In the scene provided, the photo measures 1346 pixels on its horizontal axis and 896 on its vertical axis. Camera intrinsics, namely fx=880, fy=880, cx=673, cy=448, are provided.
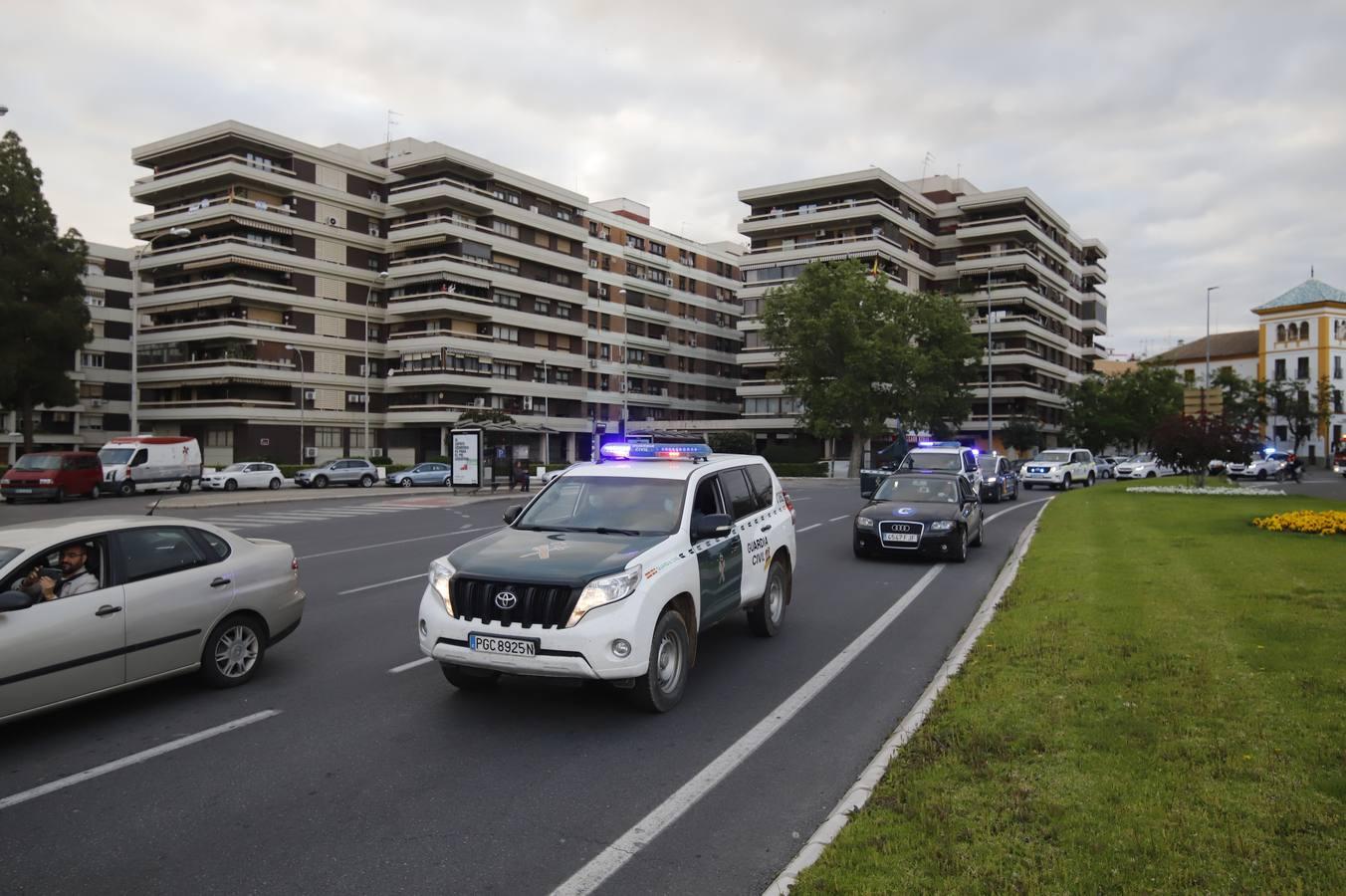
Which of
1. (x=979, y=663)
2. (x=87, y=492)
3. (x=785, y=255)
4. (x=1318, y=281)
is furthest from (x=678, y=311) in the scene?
(x=979, y=663)

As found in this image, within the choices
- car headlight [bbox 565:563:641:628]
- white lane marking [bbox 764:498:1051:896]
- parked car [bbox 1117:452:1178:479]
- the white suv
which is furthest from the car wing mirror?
parked car [bbox 1117:452:1178:479]

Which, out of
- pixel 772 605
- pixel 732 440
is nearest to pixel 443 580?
pixel 772 605

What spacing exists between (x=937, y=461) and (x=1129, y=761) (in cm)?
1874

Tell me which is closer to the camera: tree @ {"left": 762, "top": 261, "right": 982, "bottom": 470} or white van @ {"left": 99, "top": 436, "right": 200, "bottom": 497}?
white van @ {"left": 99, "top": 436, "right": 200, "bottom": 497}

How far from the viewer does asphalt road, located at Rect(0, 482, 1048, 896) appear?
400 cm

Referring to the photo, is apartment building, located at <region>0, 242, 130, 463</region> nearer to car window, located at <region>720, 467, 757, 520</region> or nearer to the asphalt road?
the asphalt road

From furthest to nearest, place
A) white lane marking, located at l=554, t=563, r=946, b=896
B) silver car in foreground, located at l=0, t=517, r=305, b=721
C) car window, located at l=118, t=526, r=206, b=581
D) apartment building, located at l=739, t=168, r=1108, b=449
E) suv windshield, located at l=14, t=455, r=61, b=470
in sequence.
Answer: apartment building, located at l=739, t=168, r=1108, b=449
suv windshield, located at l=14, t=455, r=61, b=470
car window, located at l=118, t=526, r=206, b=581
silver car in foreground, located at l=0, t=517, r=305, b=721
white lane marking, located at l=554, t=563, r=946, b=896

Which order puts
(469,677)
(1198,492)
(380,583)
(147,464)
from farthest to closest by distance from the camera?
(147,464)
(1198,492)
(380,583)
(469,677)

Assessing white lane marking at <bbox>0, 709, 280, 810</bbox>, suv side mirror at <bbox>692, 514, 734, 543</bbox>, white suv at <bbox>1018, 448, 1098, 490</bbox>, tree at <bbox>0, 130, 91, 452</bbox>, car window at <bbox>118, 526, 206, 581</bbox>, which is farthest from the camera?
tree at <bbox>0, 130, 91, 452</bbox>

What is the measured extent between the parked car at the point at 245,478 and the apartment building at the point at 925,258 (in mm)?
41393

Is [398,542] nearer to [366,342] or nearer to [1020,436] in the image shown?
[366,342]

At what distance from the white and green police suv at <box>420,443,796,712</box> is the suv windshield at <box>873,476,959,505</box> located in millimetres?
7195

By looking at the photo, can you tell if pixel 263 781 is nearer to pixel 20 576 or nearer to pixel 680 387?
pixel 20 576

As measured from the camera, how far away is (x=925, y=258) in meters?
79.4
